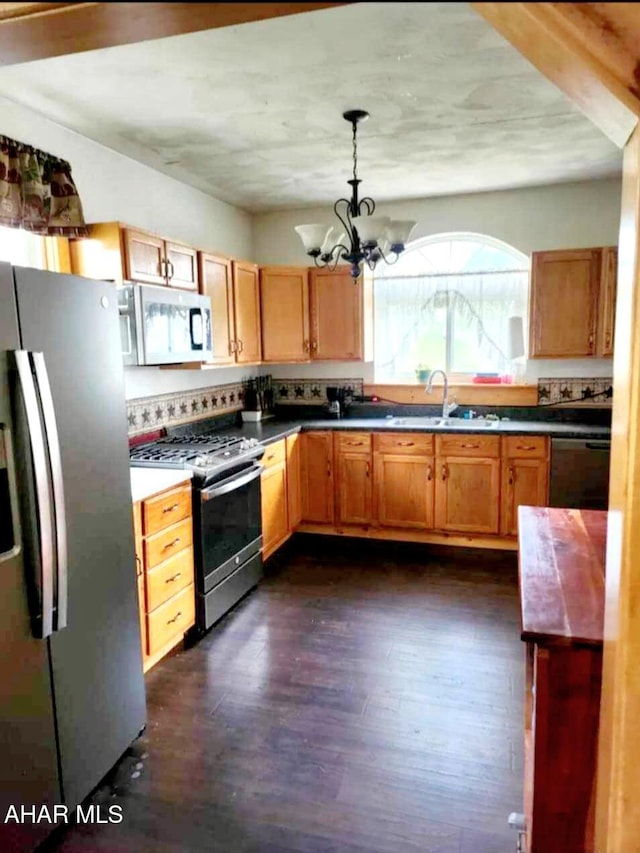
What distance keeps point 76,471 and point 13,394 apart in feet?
1.15

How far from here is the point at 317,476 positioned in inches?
173

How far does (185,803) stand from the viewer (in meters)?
1.91

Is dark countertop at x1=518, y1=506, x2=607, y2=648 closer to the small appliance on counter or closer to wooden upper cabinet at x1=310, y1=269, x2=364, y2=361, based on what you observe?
wooden upper cabinet at x1=310, y1=269, x2=364, y2=361

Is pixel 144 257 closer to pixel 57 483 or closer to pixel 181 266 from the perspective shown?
pixel 181 266

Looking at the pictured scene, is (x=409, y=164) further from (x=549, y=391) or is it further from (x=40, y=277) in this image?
(x=40, y=277)

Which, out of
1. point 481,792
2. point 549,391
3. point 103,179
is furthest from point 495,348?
point 481,792

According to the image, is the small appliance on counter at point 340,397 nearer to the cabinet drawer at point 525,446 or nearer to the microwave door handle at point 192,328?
the cabinet drawer at point 525,446

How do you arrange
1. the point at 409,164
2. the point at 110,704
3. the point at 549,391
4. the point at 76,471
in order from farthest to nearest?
the point at 549,391 < the point at 409,164 < the point at 110,704 < the point at 76,471

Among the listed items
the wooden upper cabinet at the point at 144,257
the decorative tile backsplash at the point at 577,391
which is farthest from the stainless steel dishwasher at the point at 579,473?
the wooden upper cabinet at the point at 144,257

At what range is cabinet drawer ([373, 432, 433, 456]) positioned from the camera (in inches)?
162

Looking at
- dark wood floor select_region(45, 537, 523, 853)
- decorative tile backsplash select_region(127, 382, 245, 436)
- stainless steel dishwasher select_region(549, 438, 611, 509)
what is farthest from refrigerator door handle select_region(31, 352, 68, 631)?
stainless steel dishwasher select_region(549, 438, 611, 509)

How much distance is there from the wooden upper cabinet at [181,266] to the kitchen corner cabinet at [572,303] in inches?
91.6

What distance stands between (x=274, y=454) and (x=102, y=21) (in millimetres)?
3140

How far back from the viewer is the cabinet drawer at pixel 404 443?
13.5 feet
